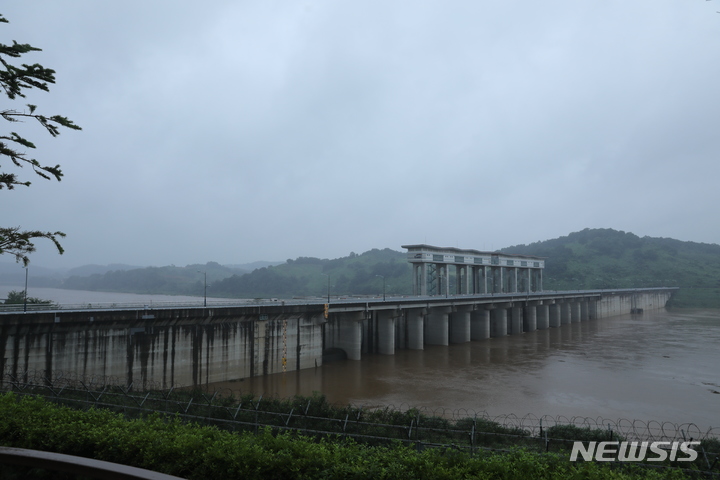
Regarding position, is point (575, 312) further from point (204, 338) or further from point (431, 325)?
point (204, 338)

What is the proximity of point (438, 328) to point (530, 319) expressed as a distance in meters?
30.1

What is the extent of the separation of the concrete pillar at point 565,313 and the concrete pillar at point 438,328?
47.1m

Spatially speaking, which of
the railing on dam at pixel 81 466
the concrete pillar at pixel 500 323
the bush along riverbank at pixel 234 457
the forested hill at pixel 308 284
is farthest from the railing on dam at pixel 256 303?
the forested hill at pixel 308 284

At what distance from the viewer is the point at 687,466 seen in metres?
15.6

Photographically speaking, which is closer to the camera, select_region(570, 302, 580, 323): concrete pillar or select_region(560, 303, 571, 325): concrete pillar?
select_region(560, 303, 571, 325): concrete pillar

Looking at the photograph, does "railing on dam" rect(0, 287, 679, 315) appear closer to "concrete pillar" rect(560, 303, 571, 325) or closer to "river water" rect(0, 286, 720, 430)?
"concrete pillar" rect(560, 303, 571, 325)

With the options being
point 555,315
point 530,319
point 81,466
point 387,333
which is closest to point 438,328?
point 387,333

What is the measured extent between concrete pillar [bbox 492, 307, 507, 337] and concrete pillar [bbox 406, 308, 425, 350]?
908 inches

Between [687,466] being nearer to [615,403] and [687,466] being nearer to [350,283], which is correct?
[615,403]

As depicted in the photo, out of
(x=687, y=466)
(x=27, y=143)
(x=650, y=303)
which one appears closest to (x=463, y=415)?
(x=687, y=466)

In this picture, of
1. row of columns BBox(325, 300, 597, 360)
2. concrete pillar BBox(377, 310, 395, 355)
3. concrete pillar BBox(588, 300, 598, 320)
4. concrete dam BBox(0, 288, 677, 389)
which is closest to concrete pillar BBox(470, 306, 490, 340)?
row of columns BBox(325, 300, 597, 360)

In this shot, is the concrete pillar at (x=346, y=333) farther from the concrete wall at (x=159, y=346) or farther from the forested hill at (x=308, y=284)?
the forested hill at (x=308, y=284)

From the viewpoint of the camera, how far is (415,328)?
6050cm

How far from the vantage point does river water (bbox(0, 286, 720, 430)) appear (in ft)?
108
